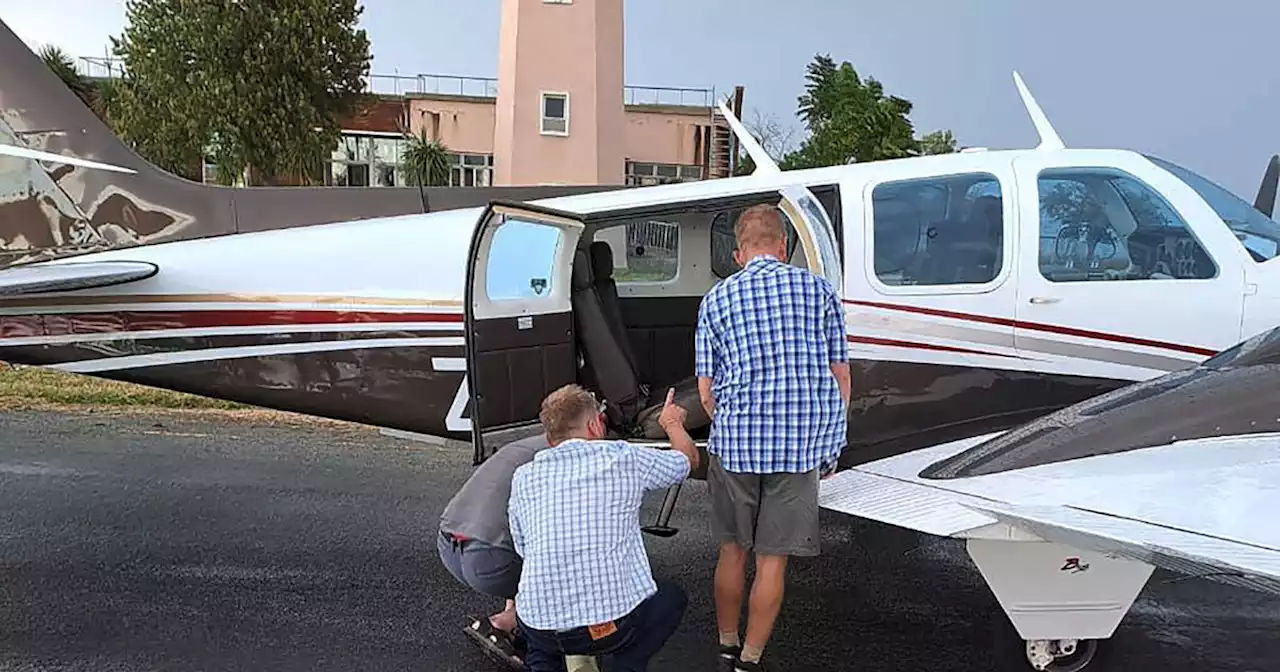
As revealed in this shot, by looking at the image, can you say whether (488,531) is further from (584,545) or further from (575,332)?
(575,332)

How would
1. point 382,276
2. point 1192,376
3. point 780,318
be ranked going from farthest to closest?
point 382,276, point 1192,376, point 780,318

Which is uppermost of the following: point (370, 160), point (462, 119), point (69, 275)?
point (462, 119)

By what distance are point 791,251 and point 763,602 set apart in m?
2.31

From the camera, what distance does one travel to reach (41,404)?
395 inches

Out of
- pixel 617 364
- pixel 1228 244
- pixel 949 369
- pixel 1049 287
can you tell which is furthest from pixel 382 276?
pixel 1228 244

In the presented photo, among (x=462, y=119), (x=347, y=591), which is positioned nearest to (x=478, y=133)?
(x=462, y=119)

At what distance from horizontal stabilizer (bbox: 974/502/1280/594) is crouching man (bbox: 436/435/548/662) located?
1.76 metres

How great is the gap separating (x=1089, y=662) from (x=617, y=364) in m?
2.60

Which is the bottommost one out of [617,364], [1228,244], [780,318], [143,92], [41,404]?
[41,404]

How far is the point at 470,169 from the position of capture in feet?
94.4

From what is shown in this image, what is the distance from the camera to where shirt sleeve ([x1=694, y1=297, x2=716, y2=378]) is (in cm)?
361

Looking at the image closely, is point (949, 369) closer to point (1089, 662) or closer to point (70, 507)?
point (1089, 662)

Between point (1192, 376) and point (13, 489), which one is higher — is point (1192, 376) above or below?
above

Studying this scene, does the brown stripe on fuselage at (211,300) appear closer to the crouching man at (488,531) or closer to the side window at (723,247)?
the crouching man at (488,531)
